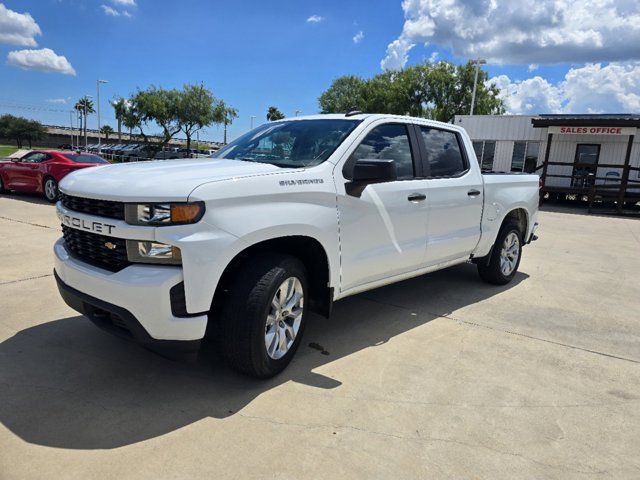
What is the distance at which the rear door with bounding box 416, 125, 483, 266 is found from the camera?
456cm

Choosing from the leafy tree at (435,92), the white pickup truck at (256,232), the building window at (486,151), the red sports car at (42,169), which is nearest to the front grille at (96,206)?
the white pickup truck at (256,232)

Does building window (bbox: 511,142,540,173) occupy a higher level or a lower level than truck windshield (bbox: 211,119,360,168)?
higher

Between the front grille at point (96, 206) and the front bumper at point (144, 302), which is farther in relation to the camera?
the front grille at point (96, 206)

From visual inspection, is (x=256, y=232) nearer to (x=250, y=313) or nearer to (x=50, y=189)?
(x=250, y=313)

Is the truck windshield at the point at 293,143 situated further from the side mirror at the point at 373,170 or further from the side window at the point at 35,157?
the side window at the point at 35,157

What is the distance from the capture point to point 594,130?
2022 cm

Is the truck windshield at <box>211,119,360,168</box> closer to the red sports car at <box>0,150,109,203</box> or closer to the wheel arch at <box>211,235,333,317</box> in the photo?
the wheel arch at <box>211,235,333,317</box>

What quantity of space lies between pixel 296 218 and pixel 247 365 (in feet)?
3.33

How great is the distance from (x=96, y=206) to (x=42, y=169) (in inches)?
450

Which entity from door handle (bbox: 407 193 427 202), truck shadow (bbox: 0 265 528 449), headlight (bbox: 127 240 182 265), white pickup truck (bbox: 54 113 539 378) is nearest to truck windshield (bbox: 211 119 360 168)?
white pickup truck (bbox: 54 113 539 378)

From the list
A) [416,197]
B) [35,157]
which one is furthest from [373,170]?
[35,157]

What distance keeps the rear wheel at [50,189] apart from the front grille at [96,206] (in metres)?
10.5

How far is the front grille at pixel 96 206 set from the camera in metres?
2.87

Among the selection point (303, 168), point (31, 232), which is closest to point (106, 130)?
point (31, 232)
